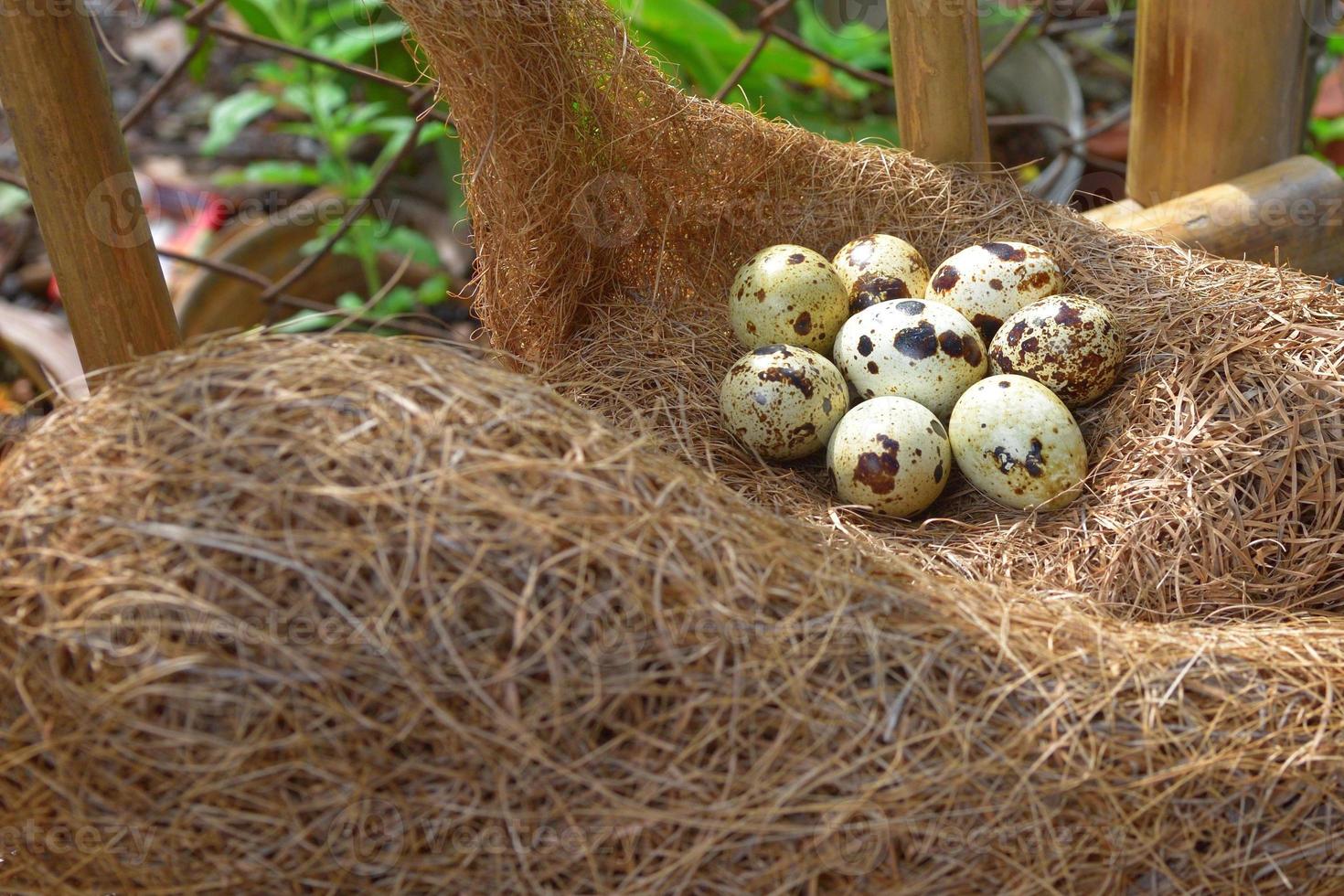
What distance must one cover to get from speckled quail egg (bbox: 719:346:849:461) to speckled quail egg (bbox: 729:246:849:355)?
8cm

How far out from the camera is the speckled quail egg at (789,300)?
1.69m

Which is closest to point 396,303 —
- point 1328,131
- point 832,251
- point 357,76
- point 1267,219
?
point 357,76

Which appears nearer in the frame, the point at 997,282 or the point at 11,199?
the point at 997,282

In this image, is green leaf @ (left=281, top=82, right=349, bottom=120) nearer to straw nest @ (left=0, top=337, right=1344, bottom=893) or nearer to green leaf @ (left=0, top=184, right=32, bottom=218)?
green leaf @ (left=0, top=184, right=32, bottom=218)

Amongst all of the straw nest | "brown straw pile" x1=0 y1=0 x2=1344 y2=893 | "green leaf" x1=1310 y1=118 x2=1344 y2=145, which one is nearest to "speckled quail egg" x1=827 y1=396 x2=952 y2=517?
"brown straw pile" x1=0 y1=0 x2=1344 y2=893

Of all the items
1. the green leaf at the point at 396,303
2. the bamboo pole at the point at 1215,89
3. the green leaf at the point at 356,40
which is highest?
the green leaf at the point at 356,40

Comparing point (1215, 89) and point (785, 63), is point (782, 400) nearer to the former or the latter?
point (1215, 89)

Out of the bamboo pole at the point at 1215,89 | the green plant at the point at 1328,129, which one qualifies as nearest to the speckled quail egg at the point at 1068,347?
the bamboo pole at the point at 1215,89

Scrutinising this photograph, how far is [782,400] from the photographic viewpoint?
1576mm

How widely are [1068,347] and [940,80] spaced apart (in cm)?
50

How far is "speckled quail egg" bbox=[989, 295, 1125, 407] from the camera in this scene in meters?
1.56

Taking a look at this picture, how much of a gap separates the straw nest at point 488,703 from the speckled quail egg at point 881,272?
774mm

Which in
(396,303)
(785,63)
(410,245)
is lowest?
(396,303)

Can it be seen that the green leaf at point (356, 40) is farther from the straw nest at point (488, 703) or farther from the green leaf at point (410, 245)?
the straw nest at point (488, 703)
